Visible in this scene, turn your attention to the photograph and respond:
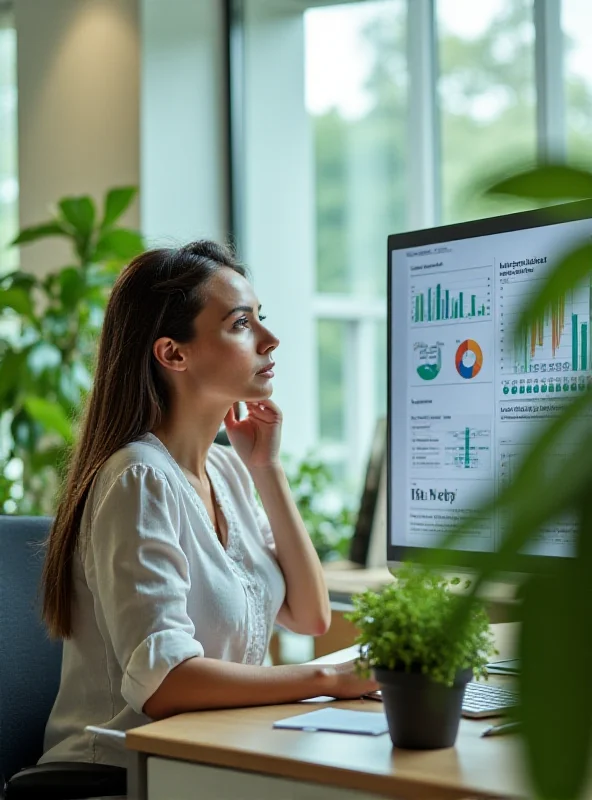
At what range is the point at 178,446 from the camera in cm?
161

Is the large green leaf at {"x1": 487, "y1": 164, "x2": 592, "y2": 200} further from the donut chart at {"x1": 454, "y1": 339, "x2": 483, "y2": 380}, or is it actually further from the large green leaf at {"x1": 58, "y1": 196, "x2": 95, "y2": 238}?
the large green leaf at {"x1": 58, "y1": 196, "x2": 95, "y2": 238}

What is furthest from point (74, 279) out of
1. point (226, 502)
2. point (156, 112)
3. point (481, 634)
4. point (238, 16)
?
point (481, 634)

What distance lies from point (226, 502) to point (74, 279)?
1516mm

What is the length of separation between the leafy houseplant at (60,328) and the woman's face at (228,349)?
1.40 m

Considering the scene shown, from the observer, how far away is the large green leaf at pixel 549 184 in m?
0.44

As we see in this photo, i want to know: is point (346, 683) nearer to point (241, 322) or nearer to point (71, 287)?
point (241, 322)

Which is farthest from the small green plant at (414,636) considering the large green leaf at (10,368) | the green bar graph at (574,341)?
the large green leaf at (10,368)

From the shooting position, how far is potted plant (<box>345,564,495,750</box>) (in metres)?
1.03

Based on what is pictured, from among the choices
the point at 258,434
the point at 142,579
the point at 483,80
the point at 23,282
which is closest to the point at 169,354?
the point at 258,434

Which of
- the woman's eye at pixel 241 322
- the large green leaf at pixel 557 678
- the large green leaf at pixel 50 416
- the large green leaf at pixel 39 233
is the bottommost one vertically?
the large green leaf at pixel 557 678

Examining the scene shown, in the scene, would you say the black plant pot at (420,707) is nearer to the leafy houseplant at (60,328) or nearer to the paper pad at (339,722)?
the paper pad at (339,722)

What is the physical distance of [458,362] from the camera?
1.48m

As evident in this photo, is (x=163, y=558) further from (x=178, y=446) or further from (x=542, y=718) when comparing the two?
(x=542, y=718)

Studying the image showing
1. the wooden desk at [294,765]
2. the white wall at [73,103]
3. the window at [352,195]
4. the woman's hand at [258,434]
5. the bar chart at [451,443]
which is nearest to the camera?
the wooden desk at [294,765]
